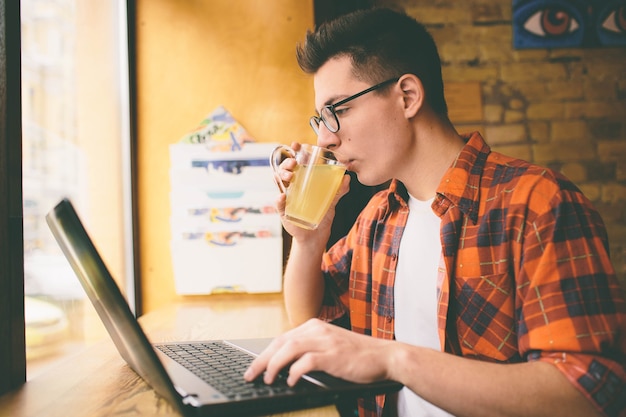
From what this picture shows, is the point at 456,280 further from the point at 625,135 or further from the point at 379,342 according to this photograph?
the point at 625,135

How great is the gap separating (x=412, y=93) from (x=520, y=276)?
0.51 metres

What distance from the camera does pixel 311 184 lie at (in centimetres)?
122

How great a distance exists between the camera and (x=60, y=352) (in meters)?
1.31

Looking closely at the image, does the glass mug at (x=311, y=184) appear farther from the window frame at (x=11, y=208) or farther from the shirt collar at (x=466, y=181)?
the window frame at (x=11, y=208)

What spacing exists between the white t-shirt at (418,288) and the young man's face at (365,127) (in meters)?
0.15

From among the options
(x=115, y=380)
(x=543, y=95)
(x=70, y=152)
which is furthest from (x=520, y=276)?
(x=543, y=95)

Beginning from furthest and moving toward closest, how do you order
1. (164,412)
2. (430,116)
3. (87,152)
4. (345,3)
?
(345,3), (87,152), (430,116), (164,412)

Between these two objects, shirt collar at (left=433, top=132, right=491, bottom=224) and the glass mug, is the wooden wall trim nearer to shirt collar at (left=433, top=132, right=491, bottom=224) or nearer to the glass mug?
the glass mug

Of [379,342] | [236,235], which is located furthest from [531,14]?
[379,342]

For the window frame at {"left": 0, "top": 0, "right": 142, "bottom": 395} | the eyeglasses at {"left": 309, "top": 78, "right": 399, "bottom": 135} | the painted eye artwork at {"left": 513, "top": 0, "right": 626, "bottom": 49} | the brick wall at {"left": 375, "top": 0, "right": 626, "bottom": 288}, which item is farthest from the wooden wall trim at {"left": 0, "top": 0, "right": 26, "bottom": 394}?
the painted eye artwork at {"left": 513, "top": 0, "right": 626, "bottom": 49}

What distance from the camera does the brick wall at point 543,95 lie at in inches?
95.0

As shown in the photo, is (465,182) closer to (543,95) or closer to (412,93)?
(412,93)

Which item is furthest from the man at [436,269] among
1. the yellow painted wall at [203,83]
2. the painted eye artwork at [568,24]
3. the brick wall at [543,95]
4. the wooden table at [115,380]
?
the painted eye artwork at [568,24]

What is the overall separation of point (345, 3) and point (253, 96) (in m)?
0.61
